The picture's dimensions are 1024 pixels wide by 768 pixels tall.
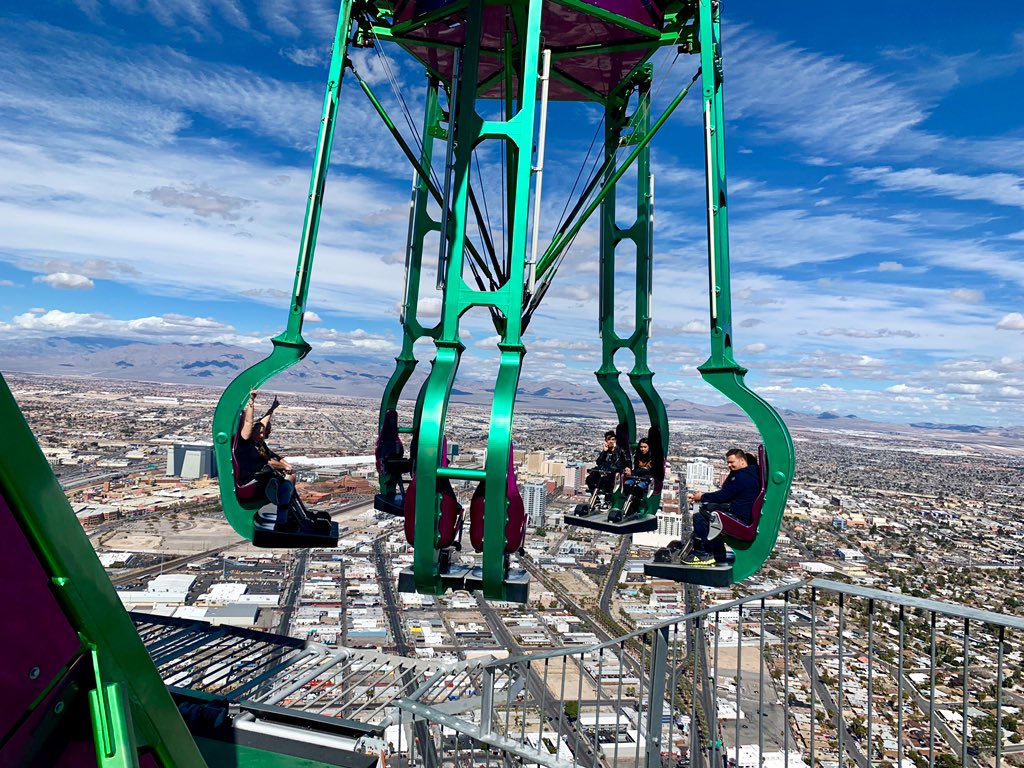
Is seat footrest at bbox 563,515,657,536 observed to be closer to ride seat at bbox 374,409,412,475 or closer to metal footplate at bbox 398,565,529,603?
ride seat at bbox 374,409,412,475

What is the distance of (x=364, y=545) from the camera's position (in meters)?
38.0

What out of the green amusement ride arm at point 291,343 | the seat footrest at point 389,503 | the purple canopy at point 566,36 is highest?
the purple canopy at point 566,36

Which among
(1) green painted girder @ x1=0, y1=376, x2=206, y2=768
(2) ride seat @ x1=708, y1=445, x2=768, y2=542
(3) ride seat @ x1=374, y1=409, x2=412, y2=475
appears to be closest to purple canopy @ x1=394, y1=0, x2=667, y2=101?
(3) ride seat @ x1=374, y1=409, x2=412, y2=475

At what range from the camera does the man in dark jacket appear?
539 centimetres

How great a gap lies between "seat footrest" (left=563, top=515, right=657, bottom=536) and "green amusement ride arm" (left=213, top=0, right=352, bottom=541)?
3.25 meters

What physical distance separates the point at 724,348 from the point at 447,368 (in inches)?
82.0

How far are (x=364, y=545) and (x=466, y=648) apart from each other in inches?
670

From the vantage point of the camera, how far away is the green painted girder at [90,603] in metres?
1.48

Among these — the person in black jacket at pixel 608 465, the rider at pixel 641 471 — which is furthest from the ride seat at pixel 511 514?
the person in black jacket at pixel 608 465

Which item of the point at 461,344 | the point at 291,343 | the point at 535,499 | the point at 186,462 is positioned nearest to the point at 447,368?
the point at 461,344

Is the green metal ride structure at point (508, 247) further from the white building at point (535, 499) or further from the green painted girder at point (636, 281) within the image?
the white building at point (535, 499)

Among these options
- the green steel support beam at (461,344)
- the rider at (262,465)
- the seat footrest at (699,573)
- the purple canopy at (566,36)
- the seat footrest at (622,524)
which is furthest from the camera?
the seat footrest at (622,524)

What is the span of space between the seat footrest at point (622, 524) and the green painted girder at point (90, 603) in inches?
221

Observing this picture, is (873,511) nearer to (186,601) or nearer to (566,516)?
(186,601)
